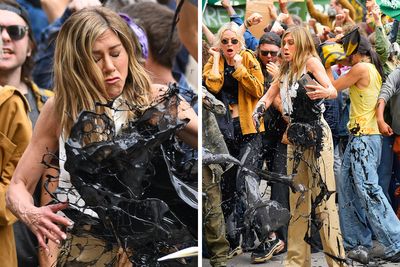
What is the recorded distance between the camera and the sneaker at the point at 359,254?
4598mm

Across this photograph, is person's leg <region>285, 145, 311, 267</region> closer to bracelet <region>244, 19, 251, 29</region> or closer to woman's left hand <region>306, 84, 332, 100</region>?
woman's left hand <region>306, 84, 332, 100</region>

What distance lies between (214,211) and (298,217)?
46 cm

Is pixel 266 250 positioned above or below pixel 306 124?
below

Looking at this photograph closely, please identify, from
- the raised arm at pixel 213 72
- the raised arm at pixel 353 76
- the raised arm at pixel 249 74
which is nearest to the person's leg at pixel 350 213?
the raised arm at pixel 353 76

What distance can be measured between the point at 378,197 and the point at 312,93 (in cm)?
80

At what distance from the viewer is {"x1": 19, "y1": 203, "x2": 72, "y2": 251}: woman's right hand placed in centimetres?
377

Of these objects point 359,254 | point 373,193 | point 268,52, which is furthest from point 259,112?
point 359,254

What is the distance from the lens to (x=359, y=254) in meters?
4.62

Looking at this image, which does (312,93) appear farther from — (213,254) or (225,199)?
(213,254)

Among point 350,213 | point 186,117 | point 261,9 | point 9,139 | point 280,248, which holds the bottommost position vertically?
point 280,248

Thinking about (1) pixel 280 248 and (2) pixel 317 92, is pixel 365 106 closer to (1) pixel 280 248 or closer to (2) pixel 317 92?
(2) pixel 317 92

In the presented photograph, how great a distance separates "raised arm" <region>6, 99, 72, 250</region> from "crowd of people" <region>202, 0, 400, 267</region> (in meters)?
0.98

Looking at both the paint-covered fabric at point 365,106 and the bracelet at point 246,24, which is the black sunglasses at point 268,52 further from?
the paint-covered fabric at point 365,106

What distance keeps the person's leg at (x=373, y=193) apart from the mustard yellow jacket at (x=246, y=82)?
0.68m
